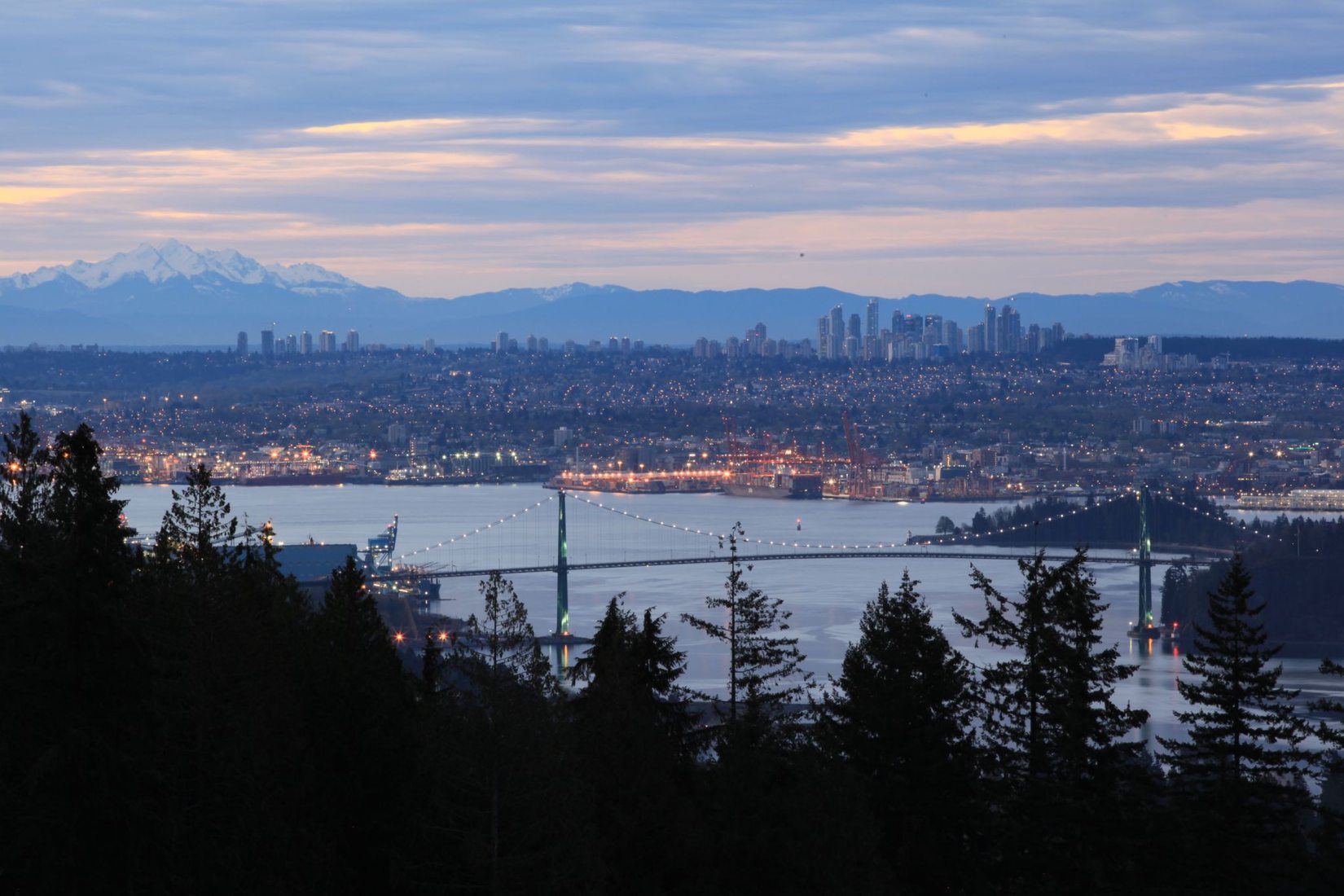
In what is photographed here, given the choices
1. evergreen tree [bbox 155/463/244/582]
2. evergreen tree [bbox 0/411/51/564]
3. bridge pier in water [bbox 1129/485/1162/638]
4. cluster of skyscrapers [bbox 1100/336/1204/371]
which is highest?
cluster of skyscrapers [bbox 1100/336/1204/371]

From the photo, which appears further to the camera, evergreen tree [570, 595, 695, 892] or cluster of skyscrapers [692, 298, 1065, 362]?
cluster of skyscrapers [692, 298, 1065, 362]

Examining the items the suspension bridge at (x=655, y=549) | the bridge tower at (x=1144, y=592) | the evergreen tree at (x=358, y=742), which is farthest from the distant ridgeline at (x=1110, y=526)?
the evergreen tree at (x=358, y=742)

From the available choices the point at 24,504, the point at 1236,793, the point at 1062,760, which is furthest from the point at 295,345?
the point at 24,504

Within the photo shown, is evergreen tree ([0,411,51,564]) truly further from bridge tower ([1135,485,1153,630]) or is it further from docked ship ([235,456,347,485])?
docked ship ([235,456,347,485])

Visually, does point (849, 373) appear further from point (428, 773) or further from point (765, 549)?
point (428, 773)

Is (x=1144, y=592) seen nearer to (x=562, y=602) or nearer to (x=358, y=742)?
(x=562, y=602)

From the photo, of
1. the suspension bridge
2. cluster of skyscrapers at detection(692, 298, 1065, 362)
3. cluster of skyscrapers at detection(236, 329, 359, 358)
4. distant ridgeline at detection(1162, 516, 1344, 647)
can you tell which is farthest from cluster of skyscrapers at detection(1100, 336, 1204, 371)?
distant ridgeline at detection(1162, 516, 1344, 647)
